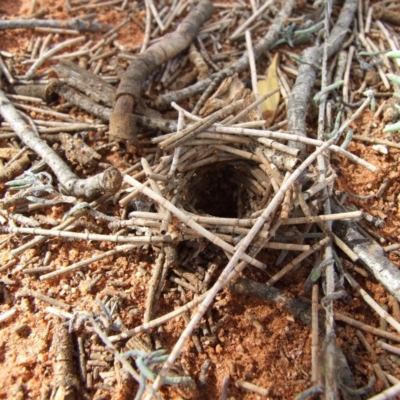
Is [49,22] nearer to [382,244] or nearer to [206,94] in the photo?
[206,94]

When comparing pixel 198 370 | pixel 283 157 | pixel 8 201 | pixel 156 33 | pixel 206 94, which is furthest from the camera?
pixel 156 33

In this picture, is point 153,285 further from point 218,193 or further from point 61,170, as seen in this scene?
point 61,170

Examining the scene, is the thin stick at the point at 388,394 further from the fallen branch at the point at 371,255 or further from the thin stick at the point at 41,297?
the thin stick at the point at 41,297

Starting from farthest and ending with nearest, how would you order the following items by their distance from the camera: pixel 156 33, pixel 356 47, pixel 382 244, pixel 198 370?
pixel 156 33 < pixel 356 47 < pixel 382 244 < pixel 198 370

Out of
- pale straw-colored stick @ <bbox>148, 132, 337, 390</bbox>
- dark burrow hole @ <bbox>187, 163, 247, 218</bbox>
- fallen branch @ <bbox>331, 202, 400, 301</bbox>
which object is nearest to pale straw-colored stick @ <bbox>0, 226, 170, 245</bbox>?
pale straw-colored stick @ <bbox>148, 132, 337, 390</bbox>

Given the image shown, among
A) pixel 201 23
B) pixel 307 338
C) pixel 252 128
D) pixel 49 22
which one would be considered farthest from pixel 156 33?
pixel 307 338

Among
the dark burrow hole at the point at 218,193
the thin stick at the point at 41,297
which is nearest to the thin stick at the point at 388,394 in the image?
the dark burrow hole at the point at 218,193
